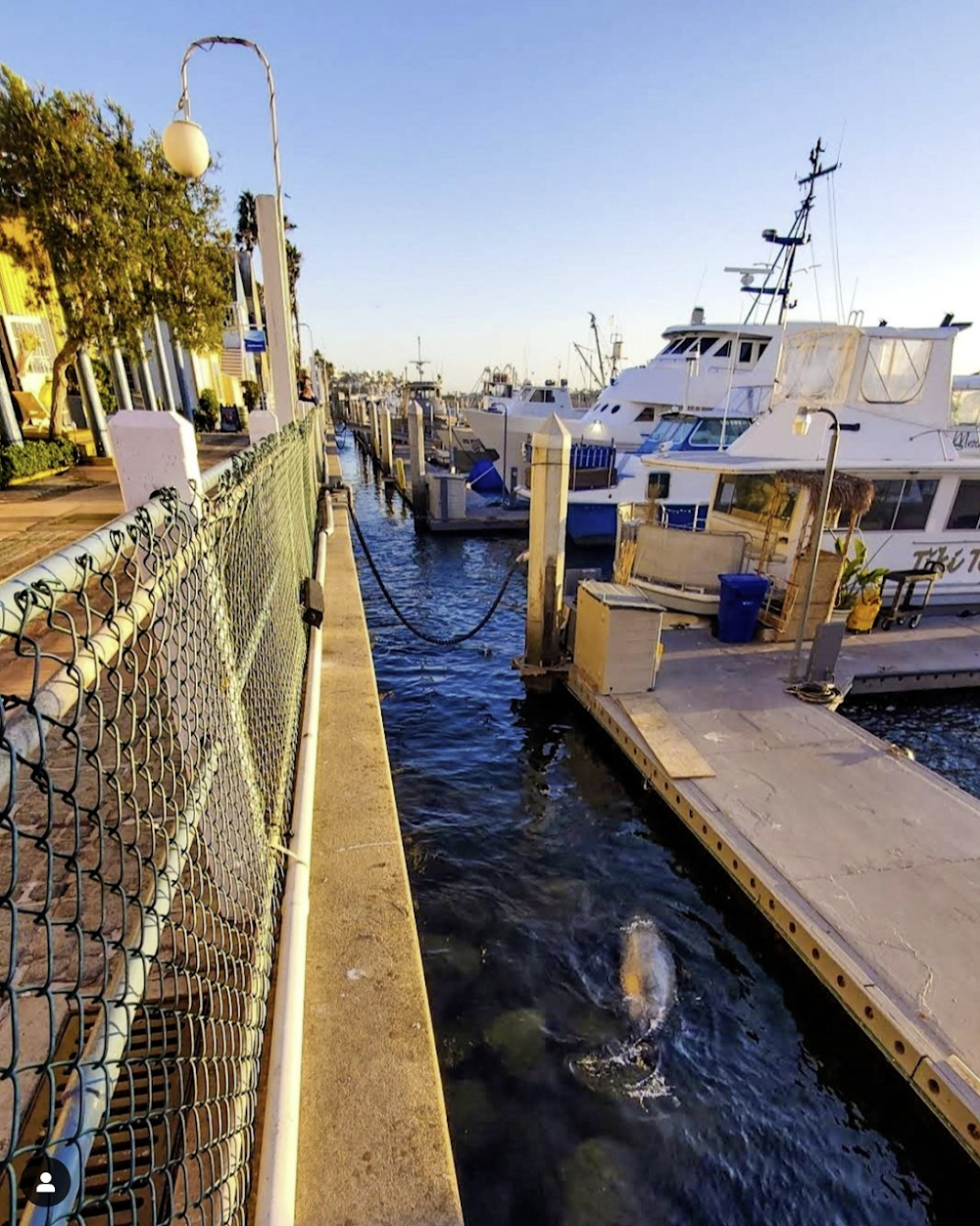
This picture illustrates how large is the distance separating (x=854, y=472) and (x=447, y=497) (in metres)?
13.1

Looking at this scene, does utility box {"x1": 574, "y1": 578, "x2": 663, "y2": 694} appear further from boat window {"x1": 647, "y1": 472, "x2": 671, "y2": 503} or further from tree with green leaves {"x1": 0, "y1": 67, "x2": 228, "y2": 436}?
tree with green leaves {"x1": 0, "y1": 67, "x2": 228, "y2": 436}

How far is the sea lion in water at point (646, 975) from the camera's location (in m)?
4.40

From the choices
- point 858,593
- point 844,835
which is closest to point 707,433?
point 858,593

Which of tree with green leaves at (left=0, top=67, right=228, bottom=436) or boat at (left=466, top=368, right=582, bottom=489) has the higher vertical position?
tree with green leaves at (left=0, top=67, right=228, bottom=436)

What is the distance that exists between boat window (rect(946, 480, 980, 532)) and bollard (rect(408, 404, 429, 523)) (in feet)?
47.7

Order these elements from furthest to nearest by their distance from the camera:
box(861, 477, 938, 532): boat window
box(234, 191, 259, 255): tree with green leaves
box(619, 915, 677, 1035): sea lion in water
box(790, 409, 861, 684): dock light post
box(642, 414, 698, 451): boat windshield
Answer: box(234, 191, 259, 255): tree with green leaves
box(642, 414, 698, 451): boat windshield
box(861, 477, 938, 532): boat window
box(790, 409, 861, 684): dock light post
box(619, 915, 677, 1035): sea lion in water

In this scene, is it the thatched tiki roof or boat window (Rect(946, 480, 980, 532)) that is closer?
the thatched tiki roof

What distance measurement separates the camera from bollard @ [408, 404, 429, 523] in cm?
2127

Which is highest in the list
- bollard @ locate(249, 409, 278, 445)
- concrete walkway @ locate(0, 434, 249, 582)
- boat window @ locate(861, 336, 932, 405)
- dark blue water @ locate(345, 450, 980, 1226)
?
boat window @ locate(861, 336, 932, 405)

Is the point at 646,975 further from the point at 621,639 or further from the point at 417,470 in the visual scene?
the point at 417,470

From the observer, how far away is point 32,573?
103 centimetres

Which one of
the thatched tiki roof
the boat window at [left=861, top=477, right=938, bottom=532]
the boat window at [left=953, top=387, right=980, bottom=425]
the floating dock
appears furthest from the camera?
the floating dock

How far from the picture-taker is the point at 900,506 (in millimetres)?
10445

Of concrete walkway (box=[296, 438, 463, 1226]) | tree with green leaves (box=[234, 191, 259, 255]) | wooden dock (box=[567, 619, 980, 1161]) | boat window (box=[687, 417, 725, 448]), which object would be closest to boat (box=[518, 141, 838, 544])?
boat window (box=[687, 417, 725, 448])
